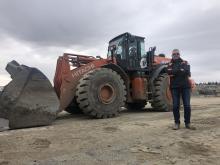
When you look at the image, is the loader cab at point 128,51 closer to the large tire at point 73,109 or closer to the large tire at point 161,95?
the large tire at point 161,95

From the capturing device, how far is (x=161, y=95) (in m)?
11.4

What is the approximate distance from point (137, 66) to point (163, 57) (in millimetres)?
1979

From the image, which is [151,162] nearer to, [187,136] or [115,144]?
[115,144]

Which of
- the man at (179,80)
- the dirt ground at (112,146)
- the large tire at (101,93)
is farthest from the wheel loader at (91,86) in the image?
the man at (179,80)

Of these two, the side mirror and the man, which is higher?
the side mirror

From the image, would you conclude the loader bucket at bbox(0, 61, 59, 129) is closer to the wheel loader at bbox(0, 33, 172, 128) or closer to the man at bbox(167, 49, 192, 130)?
the wheel loader at bbox(0, 33, 172, 128)

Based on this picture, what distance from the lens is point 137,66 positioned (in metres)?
11.7

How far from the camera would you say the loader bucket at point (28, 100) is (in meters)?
7.81

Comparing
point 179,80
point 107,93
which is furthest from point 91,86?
point 179,80

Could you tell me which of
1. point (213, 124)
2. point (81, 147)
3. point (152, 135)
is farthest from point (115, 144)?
point (213, 124)

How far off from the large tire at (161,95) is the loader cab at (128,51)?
2.77ft

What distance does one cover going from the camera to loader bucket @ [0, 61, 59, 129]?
781 cm

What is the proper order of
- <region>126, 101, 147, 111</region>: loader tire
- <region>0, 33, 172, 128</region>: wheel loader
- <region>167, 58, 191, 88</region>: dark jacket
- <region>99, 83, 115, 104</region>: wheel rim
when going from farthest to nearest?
<region>126, 101, 147, 111</region>: loader tire < <region>99, 83, 115, 104</region>: wheel rim < <region>0, 33, 172, 128</region>: wheel loader < <region>167, 58, 191, 88</region>: dark jacket

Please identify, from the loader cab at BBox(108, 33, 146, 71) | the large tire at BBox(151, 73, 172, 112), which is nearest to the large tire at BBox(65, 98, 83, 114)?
the loader cab at BBox(108, 33, 146, 71)
